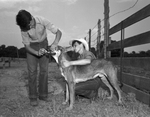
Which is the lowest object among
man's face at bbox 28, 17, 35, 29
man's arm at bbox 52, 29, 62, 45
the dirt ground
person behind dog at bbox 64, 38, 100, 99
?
the dirt ground

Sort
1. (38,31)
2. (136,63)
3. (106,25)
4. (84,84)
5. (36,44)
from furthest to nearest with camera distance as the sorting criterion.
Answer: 1. (106,25)
2. (136,63)
3. (84,84)
4. (36,44)
5. (38,31)

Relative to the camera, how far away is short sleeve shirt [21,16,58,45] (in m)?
4.06

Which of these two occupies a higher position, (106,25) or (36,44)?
(106,25)

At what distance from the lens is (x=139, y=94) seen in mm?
4180

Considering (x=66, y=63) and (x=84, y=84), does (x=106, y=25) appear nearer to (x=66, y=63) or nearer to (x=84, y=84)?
(x=84, y=84)

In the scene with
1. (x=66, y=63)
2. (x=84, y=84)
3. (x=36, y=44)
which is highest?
(x=36, y=44)

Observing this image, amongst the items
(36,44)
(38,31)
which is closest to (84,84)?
(36,44)

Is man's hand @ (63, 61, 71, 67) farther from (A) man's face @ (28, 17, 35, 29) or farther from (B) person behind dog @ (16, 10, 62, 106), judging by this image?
(A) man's face @ (28, 17, 35, 29)

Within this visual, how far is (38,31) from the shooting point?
4.11 meters

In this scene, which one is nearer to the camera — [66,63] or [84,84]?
[66,63]

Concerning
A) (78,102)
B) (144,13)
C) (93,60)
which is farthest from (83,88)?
(144,13)

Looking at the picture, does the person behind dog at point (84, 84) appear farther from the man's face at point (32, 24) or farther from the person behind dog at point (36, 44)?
the man's face at point (32, 24)

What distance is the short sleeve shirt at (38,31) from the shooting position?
13.3ft

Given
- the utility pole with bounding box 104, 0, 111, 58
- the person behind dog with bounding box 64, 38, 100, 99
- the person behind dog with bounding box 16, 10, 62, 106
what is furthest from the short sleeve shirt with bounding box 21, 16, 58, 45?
the utility pole with bounding box 104, 0, 111, 58
